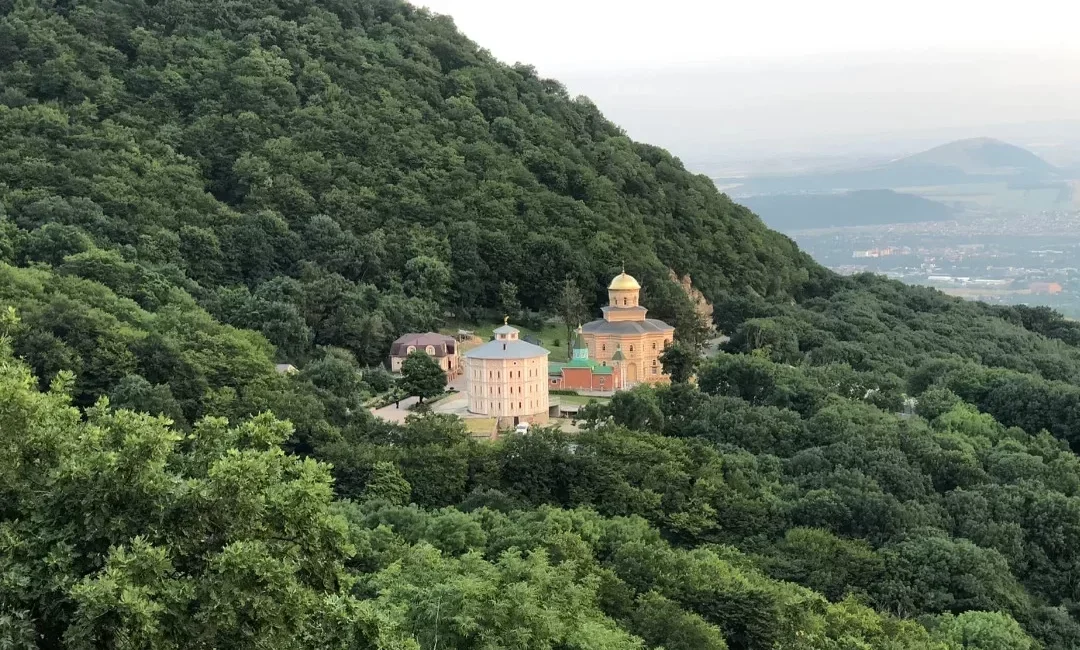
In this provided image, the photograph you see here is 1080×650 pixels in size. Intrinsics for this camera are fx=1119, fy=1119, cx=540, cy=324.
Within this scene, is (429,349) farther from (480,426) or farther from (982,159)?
(982,159)

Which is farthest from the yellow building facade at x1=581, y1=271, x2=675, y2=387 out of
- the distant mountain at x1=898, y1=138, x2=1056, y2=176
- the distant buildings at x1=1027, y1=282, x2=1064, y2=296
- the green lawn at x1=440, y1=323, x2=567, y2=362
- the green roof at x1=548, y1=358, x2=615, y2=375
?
the distant mountain at x1=898, y1=138, x2=1056, y2=176

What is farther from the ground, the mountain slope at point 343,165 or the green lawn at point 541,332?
the mountain slope at point 343,165

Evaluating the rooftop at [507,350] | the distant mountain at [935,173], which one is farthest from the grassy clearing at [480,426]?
the distant mountain at [935,173]

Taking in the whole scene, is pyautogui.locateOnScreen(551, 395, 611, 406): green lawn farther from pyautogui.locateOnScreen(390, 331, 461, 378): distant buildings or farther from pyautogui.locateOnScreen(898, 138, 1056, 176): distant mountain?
pyautogui.locateOnScreen(898, 138, 1056, 176): distant mountain

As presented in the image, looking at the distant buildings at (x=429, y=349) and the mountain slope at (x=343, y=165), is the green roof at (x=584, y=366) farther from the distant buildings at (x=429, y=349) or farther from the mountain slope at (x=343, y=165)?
the mountain slope at (x=343, y=165)

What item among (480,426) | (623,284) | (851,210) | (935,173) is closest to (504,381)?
(480,426)

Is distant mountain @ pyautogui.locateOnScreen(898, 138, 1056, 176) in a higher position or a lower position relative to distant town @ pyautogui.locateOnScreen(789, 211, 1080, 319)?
higher

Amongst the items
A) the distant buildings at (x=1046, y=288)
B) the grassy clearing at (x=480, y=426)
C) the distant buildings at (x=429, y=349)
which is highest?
the distant buildings at (x=1046, y=288)

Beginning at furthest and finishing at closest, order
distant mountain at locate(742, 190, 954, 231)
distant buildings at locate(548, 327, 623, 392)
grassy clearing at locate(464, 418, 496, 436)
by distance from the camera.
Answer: distant mountain at locate(742, 190, 954, 231)
distant buildings at locate(548, 327, 623, 392)
grassy clearing at locate(464, 418, 496, 436)
